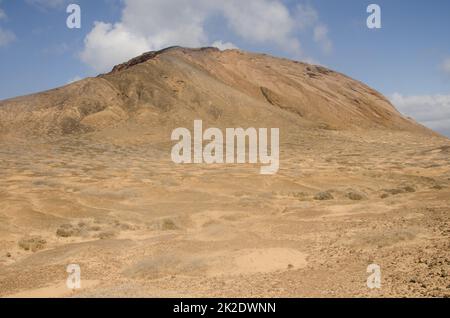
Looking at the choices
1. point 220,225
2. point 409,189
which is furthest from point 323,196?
point 220,225

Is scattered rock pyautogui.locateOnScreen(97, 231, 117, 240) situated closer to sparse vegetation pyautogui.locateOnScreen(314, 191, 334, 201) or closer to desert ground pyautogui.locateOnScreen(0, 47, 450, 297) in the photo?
desert ground pyautogui.locateOnScreen(0, 47, 450, 297)

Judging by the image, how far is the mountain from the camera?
114 ft

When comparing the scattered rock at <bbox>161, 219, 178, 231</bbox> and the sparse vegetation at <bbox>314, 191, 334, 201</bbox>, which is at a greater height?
the sparse vegetation at <bbox>314, 191, 334, 201</bbox>

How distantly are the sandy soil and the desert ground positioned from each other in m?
0.04

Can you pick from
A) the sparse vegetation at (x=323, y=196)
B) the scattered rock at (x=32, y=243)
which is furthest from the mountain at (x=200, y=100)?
the scattered rock at (x=32, y=243)

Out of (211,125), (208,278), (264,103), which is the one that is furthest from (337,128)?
(208,278)

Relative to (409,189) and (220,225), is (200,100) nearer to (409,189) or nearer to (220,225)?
(409,189)

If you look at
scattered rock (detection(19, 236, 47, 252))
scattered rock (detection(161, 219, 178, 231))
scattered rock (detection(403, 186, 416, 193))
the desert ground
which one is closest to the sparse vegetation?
the desert ground

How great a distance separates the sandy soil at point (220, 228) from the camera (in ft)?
23.6

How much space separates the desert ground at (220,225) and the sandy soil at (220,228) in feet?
0.15

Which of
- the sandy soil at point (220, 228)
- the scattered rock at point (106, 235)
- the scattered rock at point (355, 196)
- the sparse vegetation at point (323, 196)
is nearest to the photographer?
the sandy soil at point (220, 228)

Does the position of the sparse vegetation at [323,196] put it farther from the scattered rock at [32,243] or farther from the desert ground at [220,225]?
the scattered rock at [32,243]

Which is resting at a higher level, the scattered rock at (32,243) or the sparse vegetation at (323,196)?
the sparse vegetation at (323,196)

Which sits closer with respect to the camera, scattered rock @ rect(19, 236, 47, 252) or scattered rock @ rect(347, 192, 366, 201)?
scattered rock @ rect(19, 236, 47, 252)
